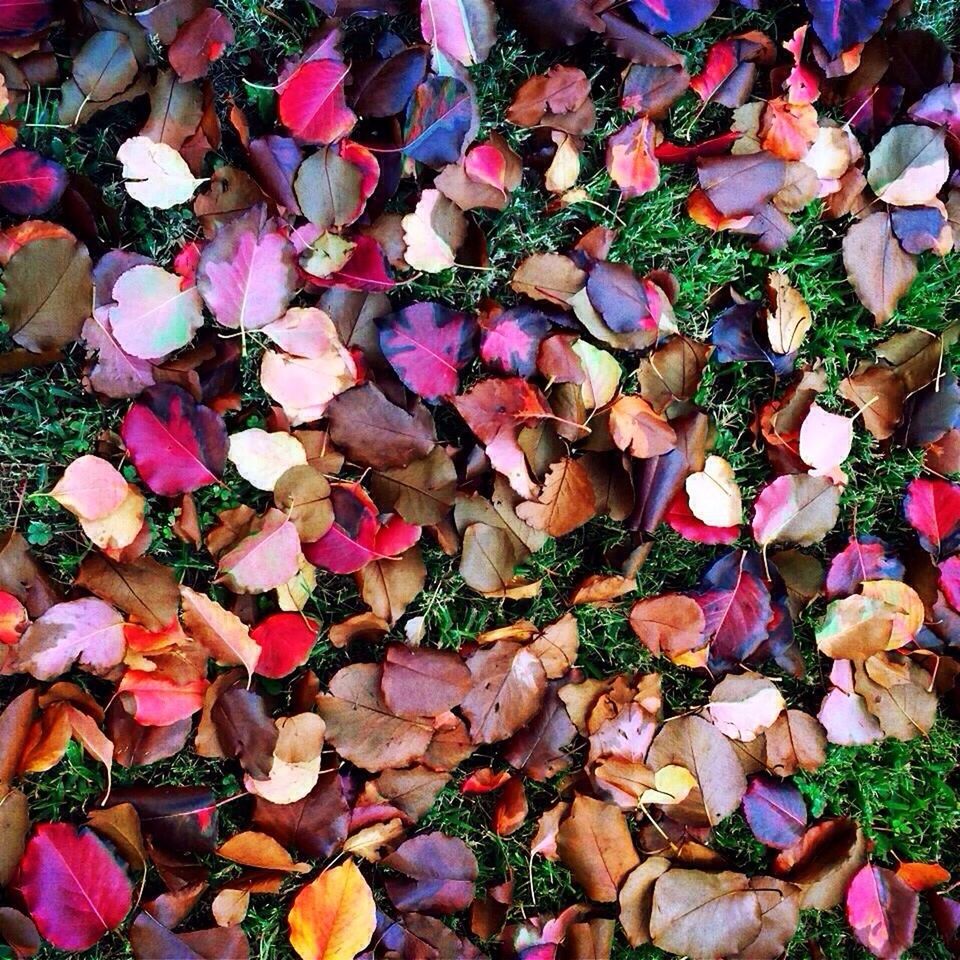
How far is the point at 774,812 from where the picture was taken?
63.0 inches

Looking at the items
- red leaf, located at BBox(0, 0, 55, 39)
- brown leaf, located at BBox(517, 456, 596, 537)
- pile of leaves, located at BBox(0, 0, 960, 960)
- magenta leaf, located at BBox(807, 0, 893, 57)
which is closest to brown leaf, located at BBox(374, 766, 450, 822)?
pile of leaves, located at BBox(0, 0, 960, 960)

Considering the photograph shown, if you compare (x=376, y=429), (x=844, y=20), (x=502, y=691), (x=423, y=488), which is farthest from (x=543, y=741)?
(x=844, y=20)

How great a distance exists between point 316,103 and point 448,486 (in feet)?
2.15

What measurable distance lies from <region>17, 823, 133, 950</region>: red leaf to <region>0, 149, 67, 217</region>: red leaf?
978mm

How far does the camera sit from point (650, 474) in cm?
153

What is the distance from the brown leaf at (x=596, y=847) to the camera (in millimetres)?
1530

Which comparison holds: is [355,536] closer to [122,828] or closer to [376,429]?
[376,429]

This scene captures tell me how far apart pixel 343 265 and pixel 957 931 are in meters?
1.63

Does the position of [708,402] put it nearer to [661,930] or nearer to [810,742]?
[810,742]

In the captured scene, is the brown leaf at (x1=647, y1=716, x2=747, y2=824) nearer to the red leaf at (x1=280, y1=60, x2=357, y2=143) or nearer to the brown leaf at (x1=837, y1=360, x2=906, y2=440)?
the brown leaf at (x1=837, y1=360, x2=906, y2=440)

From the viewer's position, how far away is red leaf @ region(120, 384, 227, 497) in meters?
1.40

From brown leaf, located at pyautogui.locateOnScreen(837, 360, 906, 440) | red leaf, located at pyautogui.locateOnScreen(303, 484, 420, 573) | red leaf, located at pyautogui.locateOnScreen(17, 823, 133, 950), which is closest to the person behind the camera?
red leaf, located at pyautogui.locateOnScreen(17, 823, 133, 950)

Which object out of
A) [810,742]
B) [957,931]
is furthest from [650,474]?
[957,931]

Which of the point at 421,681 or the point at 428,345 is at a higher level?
the point at 428,345
